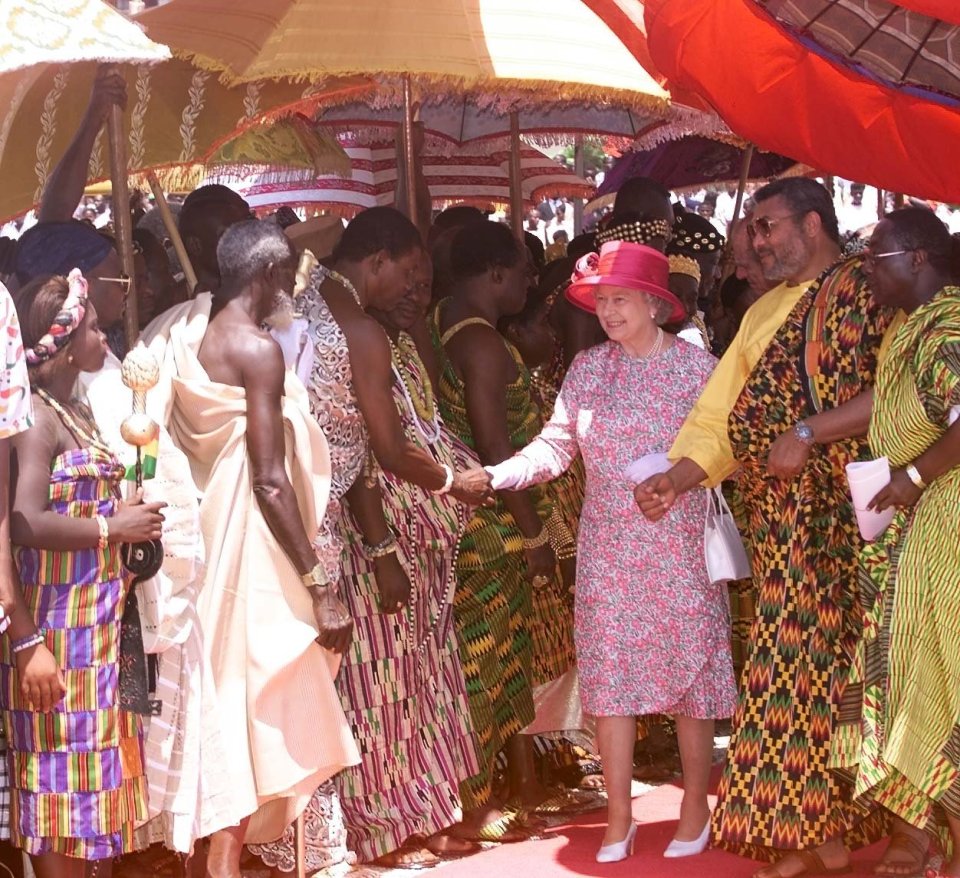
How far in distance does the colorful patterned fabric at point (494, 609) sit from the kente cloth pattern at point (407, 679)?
15cm

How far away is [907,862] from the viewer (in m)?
6.05

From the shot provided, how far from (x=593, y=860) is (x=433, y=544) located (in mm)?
1337

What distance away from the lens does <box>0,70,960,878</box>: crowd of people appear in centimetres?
517

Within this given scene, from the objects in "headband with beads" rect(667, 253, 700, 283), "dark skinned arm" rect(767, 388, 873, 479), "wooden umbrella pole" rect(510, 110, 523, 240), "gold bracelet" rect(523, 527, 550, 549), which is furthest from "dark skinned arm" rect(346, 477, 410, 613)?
"wooden umbrella pole" rect(510, 110, 523, 240)

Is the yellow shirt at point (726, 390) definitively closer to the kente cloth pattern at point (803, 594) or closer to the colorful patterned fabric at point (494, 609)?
the kente cloth pattern at point (803, 594)

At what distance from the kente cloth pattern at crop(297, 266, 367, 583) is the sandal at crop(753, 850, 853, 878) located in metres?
1.83

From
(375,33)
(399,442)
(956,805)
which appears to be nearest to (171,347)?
(399,442)

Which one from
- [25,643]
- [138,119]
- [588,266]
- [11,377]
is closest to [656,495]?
[588,266]

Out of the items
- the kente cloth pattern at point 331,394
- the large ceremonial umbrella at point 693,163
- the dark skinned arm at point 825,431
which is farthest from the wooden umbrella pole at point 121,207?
the large ceremonial umbrella at point 693,163

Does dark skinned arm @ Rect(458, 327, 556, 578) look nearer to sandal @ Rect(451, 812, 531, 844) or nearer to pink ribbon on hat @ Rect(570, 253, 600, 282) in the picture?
pink ribbon on hat @ Rect(570, 253, 600, 282)

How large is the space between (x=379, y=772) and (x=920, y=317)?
265 centimetres

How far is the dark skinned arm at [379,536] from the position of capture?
639cm

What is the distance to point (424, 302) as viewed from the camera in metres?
6.65

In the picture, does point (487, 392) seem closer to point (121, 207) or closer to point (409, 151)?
point (409, 151)
